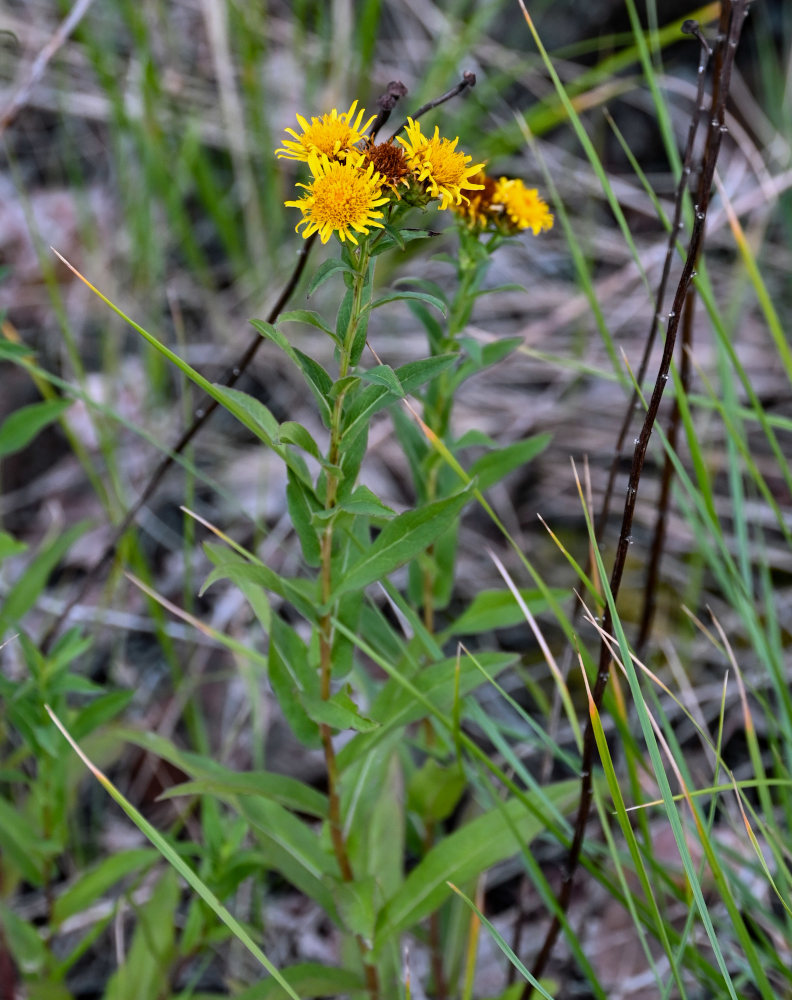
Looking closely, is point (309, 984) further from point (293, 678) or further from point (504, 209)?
point (504, 209)

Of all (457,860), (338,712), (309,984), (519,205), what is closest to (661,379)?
(519,205)

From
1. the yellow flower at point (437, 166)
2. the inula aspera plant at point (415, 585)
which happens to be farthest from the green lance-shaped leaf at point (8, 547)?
the yellow flower at point (437, 166)

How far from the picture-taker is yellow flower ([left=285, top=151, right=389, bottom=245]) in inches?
37.4

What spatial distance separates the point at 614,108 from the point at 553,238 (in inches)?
20.9

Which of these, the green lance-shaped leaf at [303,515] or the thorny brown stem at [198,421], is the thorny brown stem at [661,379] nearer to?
the green lance-shaped leaf at [303,515]

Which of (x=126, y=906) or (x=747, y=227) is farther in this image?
(x=747, y=227)

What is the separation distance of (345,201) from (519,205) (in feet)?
1.61

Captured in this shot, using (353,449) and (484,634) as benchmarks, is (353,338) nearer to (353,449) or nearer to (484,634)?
(353,449)

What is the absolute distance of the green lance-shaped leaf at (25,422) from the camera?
1514 millimetres

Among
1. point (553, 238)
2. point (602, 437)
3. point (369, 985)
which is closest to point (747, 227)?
point (553, 238)

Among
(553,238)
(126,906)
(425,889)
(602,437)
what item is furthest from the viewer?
(553,238)

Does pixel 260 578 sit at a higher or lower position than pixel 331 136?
lower

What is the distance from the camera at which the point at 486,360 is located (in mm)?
1425

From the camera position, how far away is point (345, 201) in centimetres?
95
